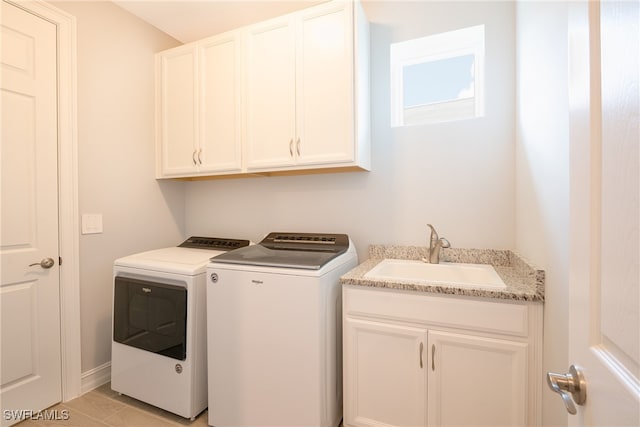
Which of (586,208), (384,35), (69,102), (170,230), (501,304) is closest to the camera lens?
(586,208)

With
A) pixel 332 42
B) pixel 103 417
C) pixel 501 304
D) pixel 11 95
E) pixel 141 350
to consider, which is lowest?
pixel 103 417

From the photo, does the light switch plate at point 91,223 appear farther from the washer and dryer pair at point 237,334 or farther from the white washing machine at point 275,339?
the white washing machine at point 275,339

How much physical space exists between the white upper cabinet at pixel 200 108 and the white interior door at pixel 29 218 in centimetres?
67

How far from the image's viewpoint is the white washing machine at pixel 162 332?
165 cm

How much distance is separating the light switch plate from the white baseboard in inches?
37.0

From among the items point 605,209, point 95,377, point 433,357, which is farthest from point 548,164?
point 95,377

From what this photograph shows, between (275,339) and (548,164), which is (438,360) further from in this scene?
(548,164)

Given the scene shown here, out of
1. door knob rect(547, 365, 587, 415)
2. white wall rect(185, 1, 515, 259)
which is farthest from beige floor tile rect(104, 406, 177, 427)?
door knob rect(547, 365, 587, 415)

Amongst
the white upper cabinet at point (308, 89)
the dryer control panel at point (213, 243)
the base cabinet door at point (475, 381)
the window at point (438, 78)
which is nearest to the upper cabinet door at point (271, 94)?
the white upper cabinet at point (308, 89)

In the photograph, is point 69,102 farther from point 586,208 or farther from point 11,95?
→ point 586,208

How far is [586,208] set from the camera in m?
0.54

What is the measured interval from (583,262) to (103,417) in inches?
93.0

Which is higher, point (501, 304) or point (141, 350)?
point (501, 304)

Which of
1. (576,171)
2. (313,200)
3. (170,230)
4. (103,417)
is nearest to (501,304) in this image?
(576,171)
